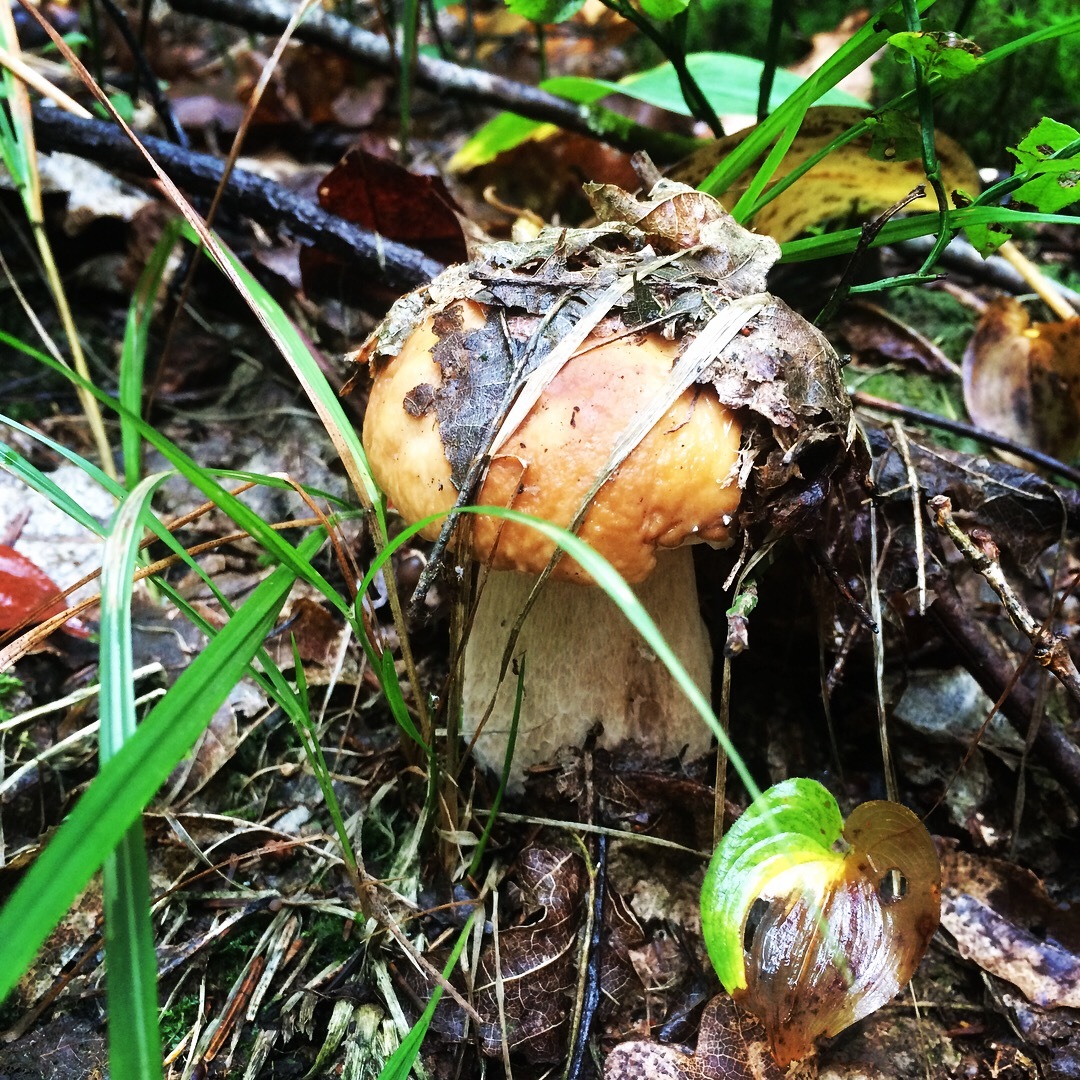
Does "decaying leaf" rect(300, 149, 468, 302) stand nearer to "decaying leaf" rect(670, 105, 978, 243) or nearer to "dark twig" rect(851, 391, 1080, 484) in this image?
"decaying leaf" rect(670, 105, 978, 243)

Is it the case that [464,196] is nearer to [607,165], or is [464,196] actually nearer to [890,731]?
[607,165]

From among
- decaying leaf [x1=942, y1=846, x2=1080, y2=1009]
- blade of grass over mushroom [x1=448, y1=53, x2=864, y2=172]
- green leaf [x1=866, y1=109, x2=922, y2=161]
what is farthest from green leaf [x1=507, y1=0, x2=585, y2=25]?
decaying leaf [x1=942, y1=846, x2=1080, y2=1009]

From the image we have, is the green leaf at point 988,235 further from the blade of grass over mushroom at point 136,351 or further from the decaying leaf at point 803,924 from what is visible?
the blade of grass over mushroom at point 136,351

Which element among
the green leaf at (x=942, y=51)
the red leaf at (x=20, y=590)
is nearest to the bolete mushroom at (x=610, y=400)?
the green leaf at (x=942, y=51)

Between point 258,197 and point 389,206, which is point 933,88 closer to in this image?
point 389,206

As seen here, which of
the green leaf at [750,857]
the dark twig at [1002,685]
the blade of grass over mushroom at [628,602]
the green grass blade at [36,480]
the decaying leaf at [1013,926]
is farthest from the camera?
the dark twig at [1002,685]

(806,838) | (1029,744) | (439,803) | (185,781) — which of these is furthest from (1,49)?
(1029,744)
